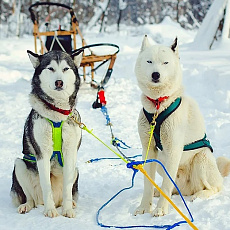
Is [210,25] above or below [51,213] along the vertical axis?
above

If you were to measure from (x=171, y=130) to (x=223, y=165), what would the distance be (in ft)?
3.00

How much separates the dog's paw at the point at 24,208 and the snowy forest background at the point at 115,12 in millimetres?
22704

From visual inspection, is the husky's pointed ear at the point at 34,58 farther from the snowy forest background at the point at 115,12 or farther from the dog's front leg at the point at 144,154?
the snowy forest background at the point at 115,12

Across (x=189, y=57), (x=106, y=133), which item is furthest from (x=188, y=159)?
(x=189, y=57)

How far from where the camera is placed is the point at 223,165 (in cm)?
334

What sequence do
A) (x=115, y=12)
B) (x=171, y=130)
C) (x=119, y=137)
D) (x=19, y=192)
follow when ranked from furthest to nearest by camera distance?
1. (x=115, y=12)
2. (x=119, y=137)
3. (x=19, y=192)
4. (x=171, y=130)

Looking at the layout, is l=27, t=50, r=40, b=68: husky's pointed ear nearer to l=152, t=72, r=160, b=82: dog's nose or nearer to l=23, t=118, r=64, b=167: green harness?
l=23, t=118, r=64, b=167: green harness

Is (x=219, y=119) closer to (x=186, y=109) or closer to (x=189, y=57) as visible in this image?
(x=186, y=109)

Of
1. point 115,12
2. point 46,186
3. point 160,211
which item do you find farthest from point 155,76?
point 115,12

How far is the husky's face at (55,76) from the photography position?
2.69 meters

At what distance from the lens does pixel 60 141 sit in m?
2.74

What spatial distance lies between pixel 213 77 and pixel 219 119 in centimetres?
236

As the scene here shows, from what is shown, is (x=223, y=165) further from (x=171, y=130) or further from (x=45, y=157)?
(x=45, y=157)

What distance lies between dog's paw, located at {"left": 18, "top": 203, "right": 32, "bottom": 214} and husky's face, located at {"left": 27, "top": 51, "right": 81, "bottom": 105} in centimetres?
86
